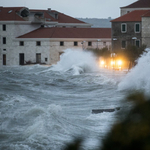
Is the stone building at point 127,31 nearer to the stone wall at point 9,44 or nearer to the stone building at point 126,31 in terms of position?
the stone building at point 126,31

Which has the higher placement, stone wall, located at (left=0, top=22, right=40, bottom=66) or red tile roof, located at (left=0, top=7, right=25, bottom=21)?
red tile roof, located at (left=0, top=7, right=25, bottom=21)

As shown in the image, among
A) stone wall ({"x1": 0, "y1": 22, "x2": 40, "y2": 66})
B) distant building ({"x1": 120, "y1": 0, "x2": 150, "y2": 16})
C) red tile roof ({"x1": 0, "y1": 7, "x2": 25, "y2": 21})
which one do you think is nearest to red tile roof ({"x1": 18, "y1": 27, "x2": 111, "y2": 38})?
stone wall ({"x1": 0, "y1": 22, "x2": 40, "y2": 66})

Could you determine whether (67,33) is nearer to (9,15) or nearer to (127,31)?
(9,15)

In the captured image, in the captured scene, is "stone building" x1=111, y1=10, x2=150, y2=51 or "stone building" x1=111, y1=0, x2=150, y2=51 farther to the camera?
"stone building" x1=111, y1=10, x2=150, y2=51

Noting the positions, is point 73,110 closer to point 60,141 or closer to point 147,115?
point 60,141

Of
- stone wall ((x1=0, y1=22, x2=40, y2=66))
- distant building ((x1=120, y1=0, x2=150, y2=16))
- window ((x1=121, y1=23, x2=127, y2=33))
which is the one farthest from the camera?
distant building ((x1=120, y1=0, x2=150, y2=16))

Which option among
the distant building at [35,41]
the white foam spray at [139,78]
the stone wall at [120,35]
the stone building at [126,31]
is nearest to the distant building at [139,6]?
the distant building at [35,41]

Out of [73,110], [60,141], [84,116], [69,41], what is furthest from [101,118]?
[69,41]

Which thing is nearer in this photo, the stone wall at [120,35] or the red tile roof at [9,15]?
the stone wall at [120,35]

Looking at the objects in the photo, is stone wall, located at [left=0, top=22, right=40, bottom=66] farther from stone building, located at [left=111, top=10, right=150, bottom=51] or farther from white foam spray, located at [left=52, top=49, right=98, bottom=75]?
stone building, located at [left=111, top=10, right=150, bottom=51]

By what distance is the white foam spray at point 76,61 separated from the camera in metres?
51.1

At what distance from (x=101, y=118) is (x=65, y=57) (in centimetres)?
4324

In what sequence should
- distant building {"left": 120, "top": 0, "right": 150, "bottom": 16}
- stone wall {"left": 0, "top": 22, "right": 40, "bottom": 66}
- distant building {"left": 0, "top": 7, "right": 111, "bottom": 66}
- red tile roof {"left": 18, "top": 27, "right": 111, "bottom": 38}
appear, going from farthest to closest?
distant building {"left": 120, "top": 0, "right": 150, "bottom": 16}, red tile roof {"left": 18, "top": 27, "right": 111, "bottom": 38}, stone wall {"left": 0, "top": 22, "right": 40, "bottom": 66}, distant building {"left": 0, "top": 7, "right": 111, "bottom": 66}

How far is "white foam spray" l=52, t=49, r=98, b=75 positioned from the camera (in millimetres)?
51109
